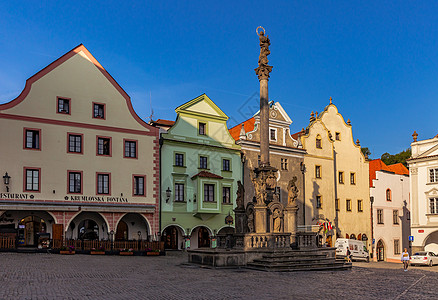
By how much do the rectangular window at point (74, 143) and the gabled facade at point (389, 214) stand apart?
34.2 m

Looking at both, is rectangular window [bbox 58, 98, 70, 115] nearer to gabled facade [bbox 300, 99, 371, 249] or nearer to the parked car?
gabled facade [bbox 300, 99, 371, 249]

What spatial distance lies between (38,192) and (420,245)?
37.7 metres

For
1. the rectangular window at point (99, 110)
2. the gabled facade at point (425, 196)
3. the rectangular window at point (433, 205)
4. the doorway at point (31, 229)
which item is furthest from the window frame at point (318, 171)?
the doorway at point (31, 229)

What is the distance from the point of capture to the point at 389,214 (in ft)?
186

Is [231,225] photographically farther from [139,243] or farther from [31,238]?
[31,238]

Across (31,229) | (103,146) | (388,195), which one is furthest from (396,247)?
(31,229)

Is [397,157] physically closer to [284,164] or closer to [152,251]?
[284,164]

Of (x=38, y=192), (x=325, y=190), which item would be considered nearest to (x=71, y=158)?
(x=38, y=192)

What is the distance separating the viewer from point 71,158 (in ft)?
118

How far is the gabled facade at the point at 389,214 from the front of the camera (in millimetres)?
55531

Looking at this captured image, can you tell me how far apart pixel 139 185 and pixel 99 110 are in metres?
6.67

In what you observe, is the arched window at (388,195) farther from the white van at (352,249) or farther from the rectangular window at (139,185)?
the rectangular window at (139,185)

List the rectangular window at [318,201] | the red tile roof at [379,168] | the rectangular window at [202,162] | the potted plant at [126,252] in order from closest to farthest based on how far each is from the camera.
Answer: the potted plant at [126,252] < the rectangular window at [202,162] < the rectangular window at [318,201] < the red tile roof at [379,168]

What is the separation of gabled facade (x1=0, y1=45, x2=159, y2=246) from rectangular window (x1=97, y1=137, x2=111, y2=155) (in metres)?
0.08
